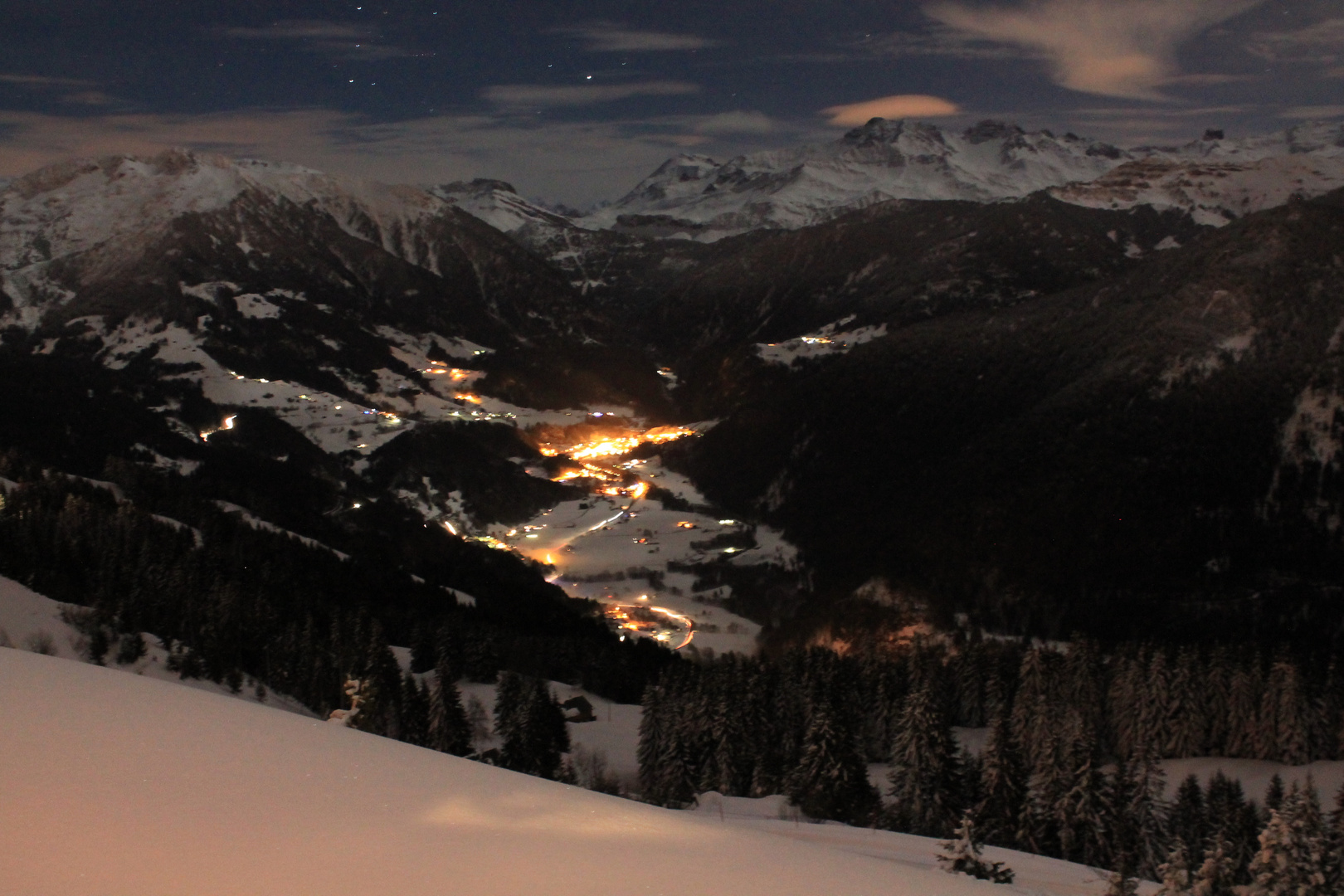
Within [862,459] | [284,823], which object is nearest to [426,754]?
[284,823]

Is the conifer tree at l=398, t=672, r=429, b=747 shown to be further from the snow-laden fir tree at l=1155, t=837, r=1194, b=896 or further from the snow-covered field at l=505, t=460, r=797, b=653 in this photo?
the snow-covered field at l=505, t=460, r=797, b=653

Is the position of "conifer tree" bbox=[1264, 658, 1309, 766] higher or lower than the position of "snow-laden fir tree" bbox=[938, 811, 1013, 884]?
lower

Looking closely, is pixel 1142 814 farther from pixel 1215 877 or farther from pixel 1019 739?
pixel 1215 877

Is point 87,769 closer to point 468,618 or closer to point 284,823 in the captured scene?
point 284,823

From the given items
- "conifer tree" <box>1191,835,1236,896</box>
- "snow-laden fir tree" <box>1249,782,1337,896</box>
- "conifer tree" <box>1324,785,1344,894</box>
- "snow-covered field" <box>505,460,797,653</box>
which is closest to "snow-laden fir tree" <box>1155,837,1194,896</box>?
"conifer tree" <box>1191,835,1236,896</box>

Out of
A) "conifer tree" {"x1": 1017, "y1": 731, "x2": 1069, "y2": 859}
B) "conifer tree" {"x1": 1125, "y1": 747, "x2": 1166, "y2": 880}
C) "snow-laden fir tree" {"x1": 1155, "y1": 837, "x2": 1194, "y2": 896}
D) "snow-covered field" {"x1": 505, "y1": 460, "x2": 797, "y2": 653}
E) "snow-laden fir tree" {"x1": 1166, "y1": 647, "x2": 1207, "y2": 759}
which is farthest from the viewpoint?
"snow-covered field" {"x1": 505, "y1": 460, "x2": 797, "y2": 653}

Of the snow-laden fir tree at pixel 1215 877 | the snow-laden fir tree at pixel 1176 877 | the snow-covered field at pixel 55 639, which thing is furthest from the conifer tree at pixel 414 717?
the snow-laden fir tree at pixel 1176 877

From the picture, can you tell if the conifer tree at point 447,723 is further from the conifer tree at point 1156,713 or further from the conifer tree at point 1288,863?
the conifer tree at point 1156,713
